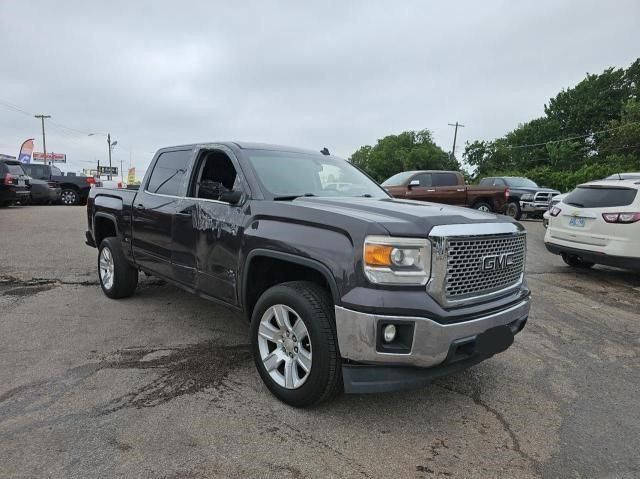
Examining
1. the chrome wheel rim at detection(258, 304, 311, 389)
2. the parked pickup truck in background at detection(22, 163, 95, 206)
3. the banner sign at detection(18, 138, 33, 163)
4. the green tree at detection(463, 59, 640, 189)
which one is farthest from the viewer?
the banner sign at detection(18, 138, 33, 163)

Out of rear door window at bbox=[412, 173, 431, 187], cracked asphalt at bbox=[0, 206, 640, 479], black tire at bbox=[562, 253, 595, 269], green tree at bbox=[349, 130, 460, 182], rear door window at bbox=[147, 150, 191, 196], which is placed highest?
green tree at bbox=[349, 130, 460, 182]

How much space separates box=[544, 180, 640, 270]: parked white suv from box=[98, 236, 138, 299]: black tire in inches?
264

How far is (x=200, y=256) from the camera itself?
3.99m

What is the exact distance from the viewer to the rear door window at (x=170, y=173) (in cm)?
454

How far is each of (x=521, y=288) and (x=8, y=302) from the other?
561 centimetres

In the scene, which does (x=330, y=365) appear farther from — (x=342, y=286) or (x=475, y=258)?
(x=475, y=258)

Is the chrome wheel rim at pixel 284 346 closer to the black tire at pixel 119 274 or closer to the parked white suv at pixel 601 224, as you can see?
the black tire at pixel 119 274

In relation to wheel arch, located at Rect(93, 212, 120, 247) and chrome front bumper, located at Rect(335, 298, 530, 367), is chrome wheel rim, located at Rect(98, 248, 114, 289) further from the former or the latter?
Result: chrome front bumper, located at Rect(335, 298, 530, 367)

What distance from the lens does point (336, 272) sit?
109 inches

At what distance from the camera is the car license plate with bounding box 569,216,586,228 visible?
291 inches

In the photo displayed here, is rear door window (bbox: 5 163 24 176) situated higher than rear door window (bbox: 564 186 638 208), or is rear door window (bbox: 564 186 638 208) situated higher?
rear door window (bbox: 5 163 24 176)

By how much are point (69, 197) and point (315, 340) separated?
22.0 meters

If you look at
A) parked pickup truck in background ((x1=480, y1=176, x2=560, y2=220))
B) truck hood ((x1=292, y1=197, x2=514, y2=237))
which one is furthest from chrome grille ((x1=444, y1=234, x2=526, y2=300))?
parked pickup truck in background ((x1=480, y1=176, x2=560, y2=220))

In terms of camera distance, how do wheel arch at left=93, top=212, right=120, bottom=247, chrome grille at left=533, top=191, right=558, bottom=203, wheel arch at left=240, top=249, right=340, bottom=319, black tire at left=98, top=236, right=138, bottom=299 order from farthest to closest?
chrome grille at left=533, top=191, right=558, bottom=203 < wheel arch at left=93, top=212, right=120, bottom=247 < black tire at left=98, top=236, right=138, bottom=299 < wheel arch at left=240, top=249, right=340, bottom=319
